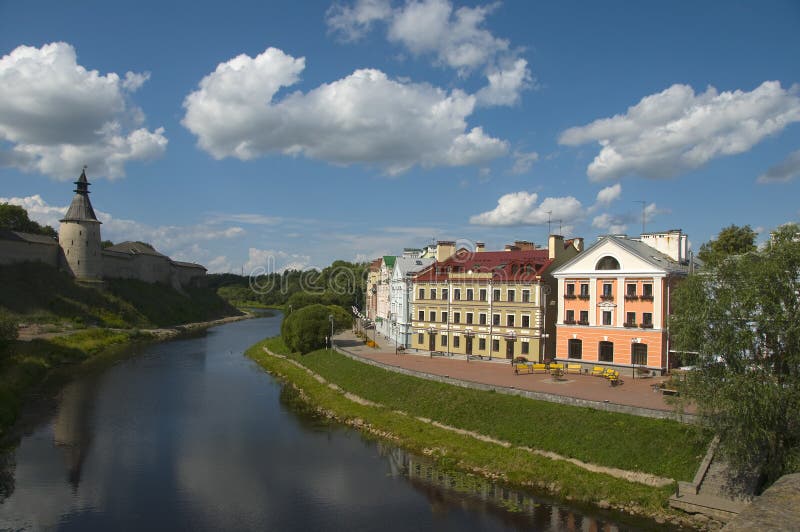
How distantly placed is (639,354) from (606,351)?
2.14 m

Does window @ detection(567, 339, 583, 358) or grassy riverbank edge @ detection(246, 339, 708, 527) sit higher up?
window @ detection(567, 339, 583, 358)

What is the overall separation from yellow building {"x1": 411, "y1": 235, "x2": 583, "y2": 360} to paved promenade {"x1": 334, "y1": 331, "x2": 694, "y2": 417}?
142 cm

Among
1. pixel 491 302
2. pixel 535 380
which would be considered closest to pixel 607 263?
pixel 491 302

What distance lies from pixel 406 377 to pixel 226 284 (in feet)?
515

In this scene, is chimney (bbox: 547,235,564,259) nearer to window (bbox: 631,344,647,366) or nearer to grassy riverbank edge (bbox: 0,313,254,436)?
window (bbox: 631,344,647,366)

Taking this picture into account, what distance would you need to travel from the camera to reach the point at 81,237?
8725 centimetres

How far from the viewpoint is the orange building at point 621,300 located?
35.9 meters

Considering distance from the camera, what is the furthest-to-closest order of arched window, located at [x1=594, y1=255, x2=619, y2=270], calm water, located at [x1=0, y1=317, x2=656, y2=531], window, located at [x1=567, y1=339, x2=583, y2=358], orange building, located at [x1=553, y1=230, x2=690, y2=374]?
1. window, located at [x1=567, y1=339, x2=583, y2=358]
2. arched window, located at [x1=594, y1=255, x2=619, y2=270]
3. orange building, located at [x1=553, y1=230, x2=690, y2=374]
4. calm water, located at [x1=0, y1=317, x2=656, y2=531]

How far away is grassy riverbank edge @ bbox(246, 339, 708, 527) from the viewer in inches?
842

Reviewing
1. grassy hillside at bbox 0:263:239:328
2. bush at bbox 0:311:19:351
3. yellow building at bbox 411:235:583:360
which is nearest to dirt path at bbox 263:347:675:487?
yellow building at bbox 411:235:583:360

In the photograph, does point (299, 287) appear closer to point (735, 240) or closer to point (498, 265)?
point (498, 265)

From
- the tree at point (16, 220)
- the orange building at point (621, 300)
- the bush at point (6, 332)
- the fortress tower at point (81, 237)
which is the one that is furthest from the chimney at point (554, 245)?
the tree at point (16, 220)

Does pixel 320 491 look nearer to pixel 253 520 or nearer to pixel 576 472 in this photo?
pixel 253 520

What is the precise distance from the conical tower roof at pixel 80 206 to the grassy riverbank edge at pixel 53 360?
74.8 ft
